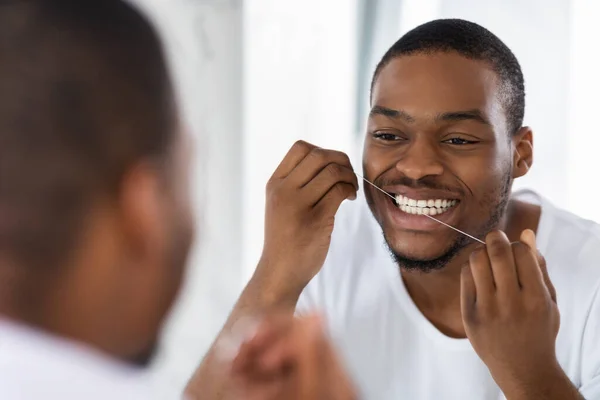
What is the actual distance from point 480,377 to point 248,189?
366mm

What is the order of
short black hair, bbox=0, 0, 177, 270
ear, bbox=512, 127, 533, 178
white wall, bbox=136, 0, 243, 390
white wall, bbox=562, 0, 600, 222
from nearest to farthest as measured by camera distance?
short black hair, bbox=0, 0, 177, 270 → white wall, bbox=136, 0, 243, 390 → ear, bbox=512, 127, 533, 178 → white wall, bbox=562, 0, 600, 222

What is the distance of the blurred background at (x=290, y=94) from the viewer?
2.36 ft

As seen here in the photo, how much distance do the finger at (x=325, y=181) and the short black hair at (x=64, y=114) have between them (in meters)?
0.36

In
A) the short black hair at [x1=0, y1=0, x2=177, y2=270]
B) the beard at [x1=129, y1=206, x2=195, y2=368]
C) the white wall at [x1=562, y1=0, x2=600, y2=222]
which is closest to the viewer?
the short black hair at [x1=0, y1=0, x2=177, y2=270]

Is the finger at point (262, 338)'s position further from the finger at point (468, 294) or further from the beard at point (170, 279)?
the finger at point (468, 294)

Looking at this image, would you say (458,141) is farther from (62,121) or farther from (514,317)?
(62,121)

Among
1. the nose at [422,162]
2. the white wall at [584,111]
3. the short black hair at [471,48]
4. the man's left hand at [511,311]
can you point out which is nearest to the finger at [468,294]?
the man's left hand at [511,311]

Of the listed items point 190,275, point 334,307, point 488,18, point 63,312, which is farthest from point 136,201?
point 488,18

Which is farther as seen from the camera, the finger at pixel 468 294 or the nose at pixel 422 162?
the nose at pixel 422 162

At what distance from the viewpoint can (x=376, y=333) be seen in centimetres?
91

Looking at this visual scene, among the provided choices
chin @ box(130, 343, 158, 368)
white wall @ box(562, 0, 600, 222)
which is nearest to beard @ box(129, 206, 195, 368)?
chin @ box(130, 343, 158, 368)

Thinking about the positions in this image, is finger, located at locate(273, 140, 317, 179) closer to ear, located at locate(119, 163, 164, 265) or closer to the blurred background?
the blurred background

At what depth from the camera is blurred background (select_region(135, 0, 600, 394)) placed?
0.72 m

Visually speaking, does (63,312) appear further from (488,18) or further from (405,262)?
(488,18)
